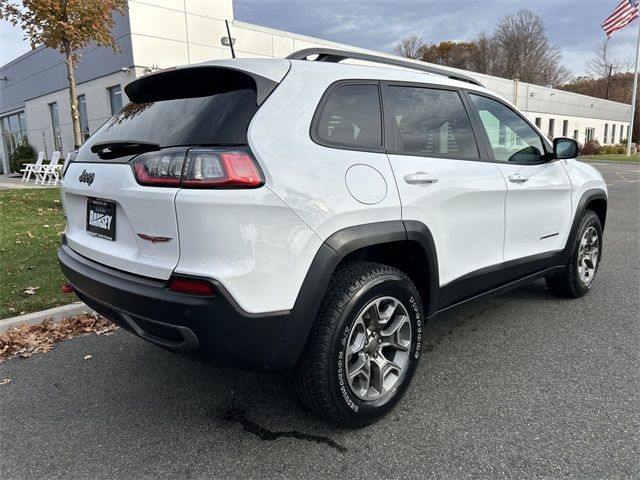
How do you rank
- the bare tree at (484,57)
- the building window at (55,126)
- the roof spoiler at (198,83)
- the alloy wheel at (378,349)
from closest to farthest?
the roof spoiler at (198,83) → the alloy wheel at (378,349) → the building window at (55,126) → the bare tree at (484,57)

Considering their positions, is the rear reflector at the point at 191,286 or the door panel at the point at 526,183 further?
the door panel at the point at 526,183

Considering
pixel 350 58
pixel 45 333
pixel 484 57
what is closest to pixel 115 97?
pixel 45 333

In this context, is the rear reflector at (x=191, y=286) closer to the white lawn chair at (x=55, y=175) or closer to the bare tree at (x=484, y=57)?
the white lawn chair at (x=55, y=175)

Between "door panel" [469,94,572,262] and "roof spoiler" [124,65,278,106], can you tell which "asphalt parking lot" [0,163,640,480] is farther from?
"roof spoiler" [124,65,278,106]

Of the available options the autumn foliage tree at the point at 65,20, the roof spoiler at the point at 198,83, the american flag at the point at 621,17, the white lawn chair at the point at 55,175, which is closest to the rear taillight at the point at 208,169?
the roof spoiler at the point at 198,83

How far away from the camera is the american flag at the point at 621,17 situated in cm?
2512

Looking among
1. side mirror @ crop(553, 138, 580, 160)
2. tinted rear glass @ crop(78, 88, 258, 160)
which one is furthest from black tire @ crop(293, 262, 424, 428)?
side mirror @ crop(553, 138, 580, 160)

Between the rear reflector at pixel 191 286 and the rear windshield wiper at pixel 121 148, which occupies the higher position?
the rear windshield wiper at pixel 121 148

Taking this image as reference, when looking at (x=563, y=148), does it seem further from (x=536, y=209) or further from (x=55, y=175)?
(x=55, y=175)

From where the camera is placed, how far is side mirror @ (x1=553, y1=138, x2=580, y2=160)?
3781 millimetres

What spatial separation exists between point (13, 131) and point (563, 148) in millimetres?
30699

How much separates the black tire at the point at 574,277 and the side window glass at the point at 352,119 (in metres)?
2.52

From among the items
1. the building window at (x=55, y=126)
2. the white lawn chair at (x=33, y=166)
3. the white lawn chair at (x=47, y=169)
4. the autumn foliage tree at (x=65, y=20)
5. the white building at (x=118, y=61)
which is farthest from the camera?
the building window at (x=55, y=126)

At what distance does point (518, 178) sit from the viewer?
335 cm
